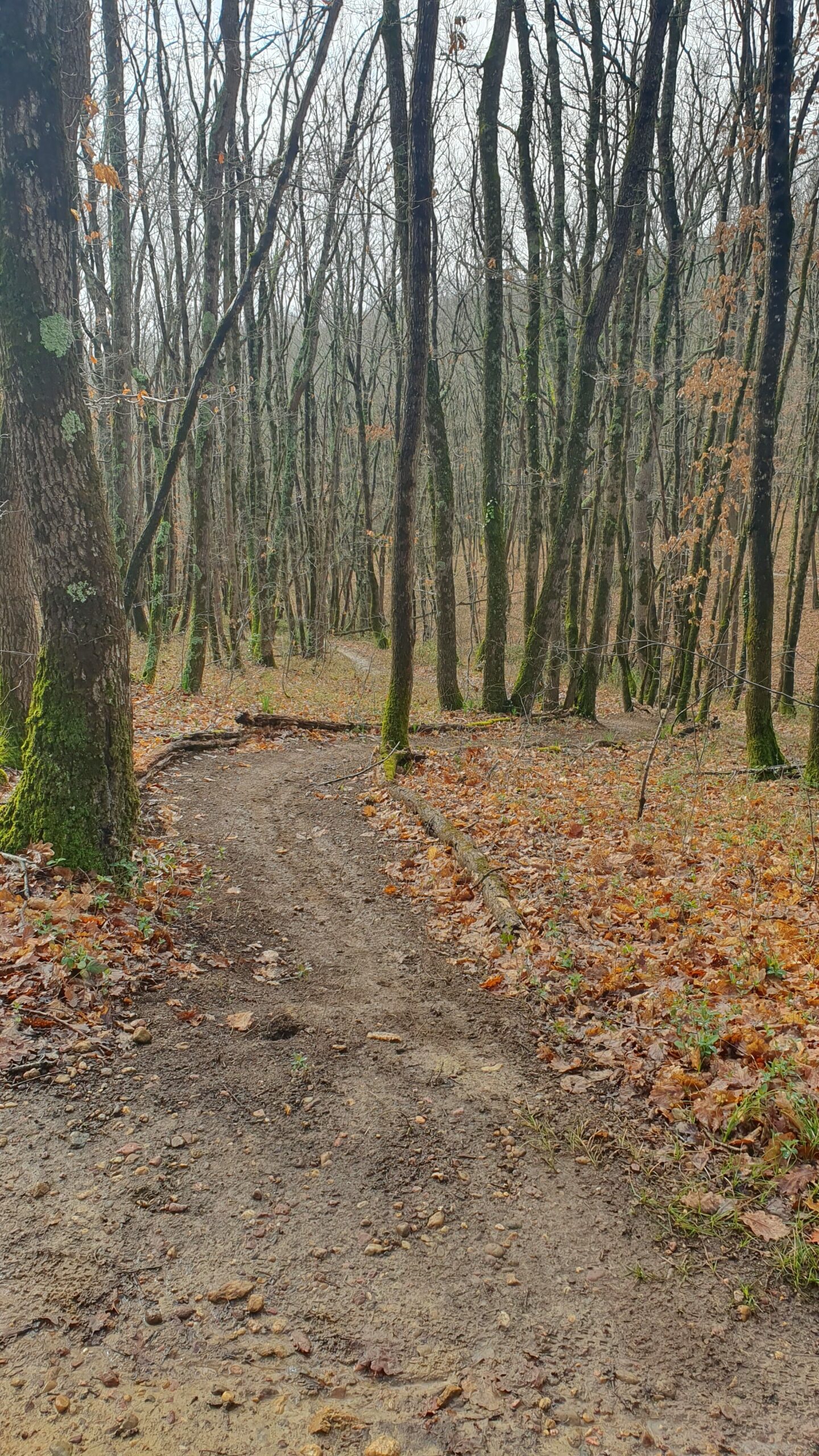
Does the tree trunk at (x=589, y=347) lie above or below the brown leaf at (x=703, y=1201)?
above

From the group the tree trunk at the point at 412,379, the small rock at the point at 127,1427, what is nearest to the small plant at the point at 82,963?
the small rock at the point at 127,1427

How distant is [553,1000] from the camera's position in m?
4.94

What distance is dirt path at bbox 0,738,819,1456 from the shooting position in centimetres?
249

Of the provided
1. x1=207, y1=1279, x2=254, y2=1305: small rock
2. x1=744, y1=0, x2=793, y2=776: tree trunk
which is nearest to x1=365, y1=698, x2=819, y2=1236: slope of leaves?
x1=744, y1=0, x2=793, y2=776: tree trunk

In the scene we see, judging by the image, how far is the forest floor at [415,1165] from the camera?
101 inches

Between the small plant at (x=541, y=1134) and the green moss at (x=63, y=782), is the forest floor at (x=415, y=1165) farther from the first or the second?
the green moss at (x=63, y=782)

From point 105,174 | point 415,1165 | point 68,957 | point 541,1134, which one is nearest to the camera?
point 415,1165

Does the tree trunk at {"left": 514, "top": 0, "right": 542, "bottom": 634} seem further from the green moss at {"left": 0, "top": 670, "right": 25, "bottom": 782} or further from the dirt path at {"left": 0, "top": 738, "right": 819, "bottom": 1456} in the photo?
the dirt path at {"left": 0, "top": 738, "right": 819, "bottom": 1456}

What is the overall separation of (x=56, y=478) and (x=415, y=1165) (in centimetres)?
484

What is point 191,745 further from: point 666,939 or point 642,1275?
point 642,1275

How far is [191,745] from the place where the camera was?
11.4m

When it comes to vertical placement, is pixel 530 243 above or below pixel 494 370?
above

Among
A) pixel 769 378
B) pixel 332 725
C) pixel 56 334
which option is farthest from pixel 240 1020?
pixel 332 725

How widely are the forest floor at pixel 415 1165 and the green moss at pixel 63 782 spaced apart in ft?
1.11
